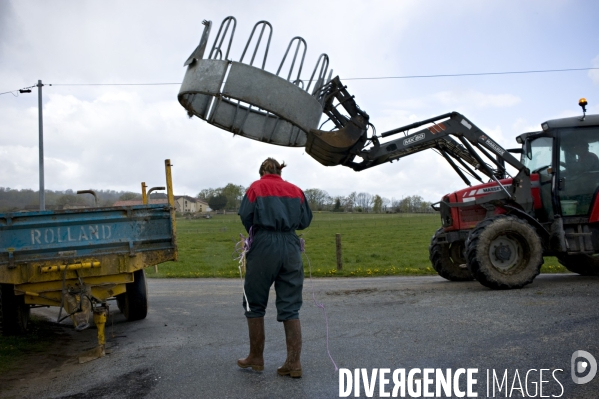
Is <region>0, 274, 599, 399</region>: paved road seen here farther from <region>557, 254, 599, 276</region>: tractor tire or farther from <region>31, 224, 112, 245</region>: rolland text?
<region>557, 254, 599, 276</region>: tractor tire

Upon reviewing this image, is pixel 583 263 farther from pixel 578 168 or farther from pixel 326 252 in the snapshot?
pixel 326 252

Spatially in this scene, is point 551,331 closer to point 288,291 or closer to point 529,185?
point 288,291

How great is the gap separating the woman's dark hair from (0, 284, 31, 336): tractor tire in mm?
4337

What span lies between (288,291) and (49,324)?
18.7ft

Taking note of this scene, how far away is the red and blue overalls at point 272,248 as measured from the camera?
541 cm

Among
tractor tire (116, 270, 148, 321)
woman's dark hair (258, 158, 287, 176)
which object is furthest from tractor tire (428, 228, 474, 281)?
woman's dark hair (258, 158, 287, 176)

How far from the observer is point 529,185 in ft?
34.8

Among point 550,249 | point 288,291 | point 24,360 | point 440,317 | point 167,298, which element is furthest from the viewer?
point 167,298

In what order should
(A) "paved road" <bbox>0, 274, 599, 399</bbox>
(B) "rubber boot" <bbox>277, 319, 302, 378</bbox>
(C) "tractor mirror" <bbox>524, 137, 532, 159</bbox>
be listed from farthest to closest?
1. (C) "tractor mirror" <bbox>524, 137, 532, 159</bbox>
2. (B) "rubber boot" <bbox>277, 319, 302, 378</bbox>
3. (A) "paved road" <bbox>0, 274, 599, 399</bbox>

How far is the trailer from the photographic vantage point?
714 cm

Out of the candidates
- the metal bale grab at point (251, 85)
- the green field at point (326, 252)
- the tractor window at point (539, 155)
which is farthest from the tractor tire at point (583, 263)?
the metal bale grab at point (251, 85)

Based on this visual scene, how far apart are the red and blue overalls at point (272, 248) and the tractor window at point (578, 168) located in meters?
6.77

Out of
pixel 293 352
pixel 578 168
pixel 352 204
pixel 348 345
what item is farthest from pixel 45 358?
pixel 352 204

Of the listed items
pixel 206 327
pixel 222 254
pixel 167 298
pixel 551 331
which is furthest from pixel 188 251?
pixel 551 331
